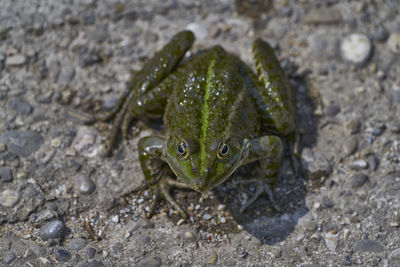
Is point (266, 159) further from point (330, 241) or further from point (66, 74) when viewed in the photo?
point (66, 74)

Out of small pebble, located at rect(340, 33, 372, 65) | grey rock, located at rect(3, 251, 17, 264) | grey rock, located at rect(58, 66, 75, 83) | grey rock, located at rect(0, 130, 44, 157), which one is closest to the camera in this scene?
grey rock, located at rect(3, 251, 17, 264)

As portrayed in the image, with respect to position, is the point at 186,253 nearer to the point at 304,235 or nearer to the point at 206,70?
the point at 304,235

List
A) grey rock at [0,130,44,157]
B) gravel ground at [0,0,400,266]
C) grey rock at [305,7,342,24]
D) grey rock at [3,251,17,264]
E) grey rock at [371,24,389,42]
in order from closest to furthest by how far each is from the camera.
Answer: grey rock at [3,251,17,264] → gravel ground at [0,0,400,266] → grey rock at [0,130,44,157] → grey rock at [371,24,389,42] → grey rock at [305,7,342,24]

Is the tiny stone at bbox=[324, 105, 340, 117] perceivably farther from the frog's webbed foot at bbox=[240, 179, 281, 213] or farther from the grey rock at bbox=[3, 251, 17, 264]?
the grey rock at bbox=[3, 251, 17, 264]

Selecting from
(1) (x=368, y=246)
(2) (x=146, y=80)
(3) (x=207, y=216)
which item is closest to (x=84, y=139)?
(2) (x=146, y=80)

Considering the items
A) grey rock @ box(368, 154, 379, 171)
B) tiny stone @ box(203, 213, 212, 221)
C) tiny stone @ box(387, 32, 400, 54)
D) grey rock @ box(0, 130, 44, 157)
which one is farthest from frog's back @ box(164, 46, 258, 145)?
tiny stone @ box(387, 32, 400, 54)

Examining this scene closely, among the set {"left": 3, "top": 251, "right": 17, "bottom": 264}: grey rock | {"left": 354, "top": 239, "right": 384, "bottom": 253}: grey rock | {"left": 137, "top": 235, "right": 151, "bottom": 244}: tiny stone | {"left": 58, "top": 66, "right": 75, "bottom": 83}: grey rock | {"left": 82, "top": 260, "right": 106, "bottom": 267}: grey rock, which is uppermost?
{"left": 58, "top": 66, "right": 75, "bottom": 83}: grey rock
